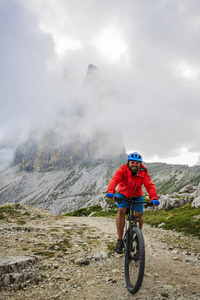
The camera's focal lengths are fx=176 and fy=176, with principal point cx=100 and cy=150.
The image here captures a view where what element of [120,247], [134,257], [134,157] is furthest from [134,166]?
[120,247]

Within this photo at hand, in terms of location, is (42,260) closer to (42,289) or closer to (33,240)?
(42,289)

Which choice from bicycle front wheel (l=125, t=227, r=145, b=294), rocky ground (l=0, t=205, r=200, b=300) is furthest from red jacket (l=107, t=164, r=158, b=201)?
rocky ground (l=0, t=205, r=200, b=300)

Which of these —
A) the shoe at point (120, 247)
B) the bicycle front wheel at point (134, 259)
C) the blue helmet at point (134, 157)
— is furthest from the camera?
the blue helmet at point (134, 157)

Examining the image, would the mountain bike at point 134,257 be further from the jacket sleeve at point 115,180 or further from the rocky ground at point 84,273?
the jacket sleeve at point 115,180

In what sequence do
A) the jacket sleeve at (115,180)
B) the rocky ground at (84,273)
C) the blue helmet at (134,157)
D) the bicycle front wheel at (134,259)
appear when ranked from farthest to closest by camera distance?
1. the blue helmet at (134,157)
2. the jacket sleeve at (115,180)
3. the rocky ground at (84,273)
4. the bicycle front wheel at (134,259)

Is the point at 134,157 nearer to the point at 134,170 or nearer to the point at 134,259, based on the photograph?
the point at 134,170

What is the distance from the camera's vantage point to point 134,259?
15.8ft

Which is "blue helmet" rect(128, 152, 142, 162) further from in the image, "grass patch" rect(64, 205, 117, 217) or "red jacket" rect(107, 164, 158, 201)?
"grass patch" rect(64, 205, 117, 217)

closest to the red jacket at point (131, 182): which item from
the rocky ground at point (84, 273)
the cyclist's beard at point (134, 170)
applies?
the cyclist's beard at point (134, 170)

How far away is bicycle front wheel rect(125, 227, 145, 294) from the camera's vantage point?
13.9 ft

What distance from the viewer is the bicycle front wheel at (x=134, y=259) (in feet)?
13.9

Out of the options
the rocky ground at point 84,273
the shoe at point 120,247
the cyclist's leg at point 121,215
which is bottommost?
the rocky ground at point 84,273

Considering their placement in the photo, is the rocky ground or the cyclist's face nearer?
the rocky ground

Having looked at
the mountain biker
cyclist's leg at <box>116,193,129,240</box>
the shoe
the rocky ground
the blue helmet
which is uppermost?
the blue helmet
